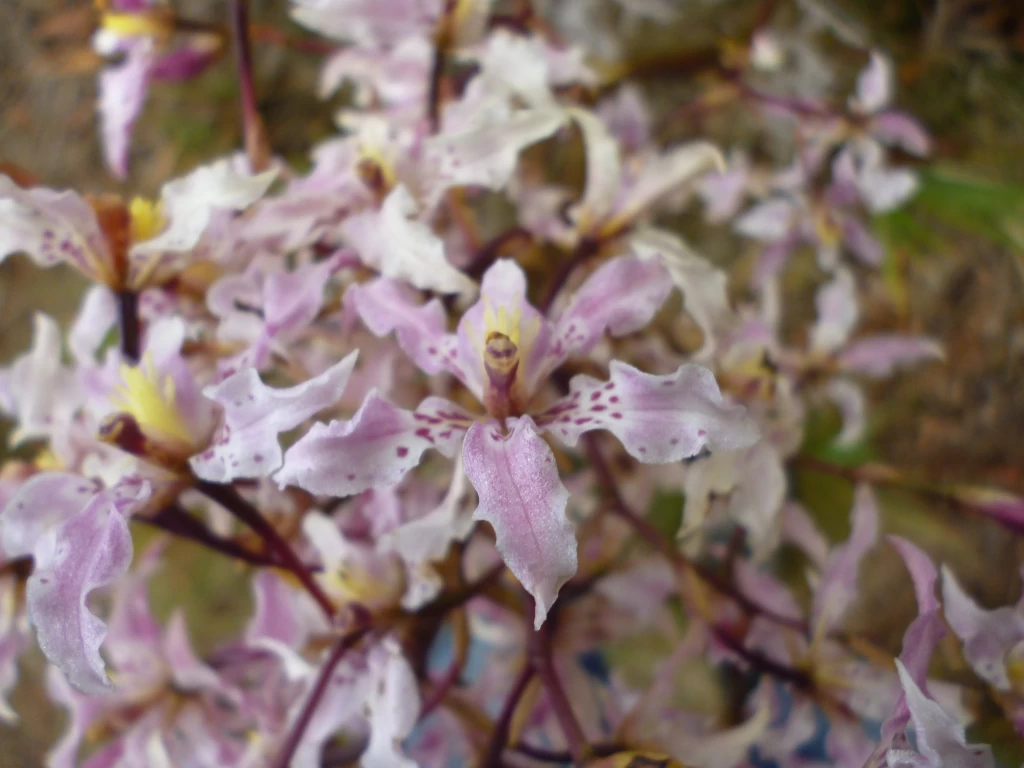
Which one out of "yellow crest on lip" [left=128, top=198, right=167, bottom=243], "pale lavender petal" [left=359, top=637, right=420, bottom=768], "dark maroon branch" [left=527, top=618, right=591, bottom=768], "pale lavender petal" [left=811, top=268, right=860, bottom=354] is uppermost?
"yellow crest on lip" [left=128, top=198, right=167, bottom=243]

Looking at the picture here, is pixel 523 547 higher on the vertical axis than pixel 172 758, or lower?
higher

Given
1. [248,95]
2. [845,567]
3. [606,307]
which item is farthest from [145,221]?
[845,567]

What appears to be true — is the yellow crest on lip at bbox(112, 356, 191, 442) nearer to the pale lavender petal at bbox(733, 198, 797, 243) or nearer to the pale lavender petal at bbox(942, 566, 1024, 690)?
the pale lavender petal at bbox(942, 566, 1024, 690)

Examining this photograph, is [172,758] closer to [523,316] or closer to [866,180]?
[523,316]

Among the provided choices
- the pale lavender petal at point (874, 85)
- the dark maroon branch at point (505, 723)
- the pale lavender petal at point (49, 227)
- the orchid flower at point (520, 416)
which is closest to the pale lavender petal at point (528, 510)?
the orchid flower at point (520, 416)

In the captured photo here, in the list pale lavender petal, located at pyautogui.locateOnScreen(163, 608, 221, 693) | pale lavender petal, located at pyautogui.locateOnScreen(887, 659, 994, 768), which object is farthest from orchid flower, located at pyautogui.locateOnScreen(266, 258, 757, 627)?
pale lavender petal, located at pyautogui.locateOnScreen(163, 608, 221, 693)

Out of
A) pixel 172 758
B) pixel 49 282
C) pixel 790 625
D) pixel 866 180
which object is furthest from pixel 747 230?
pixel 49 282
